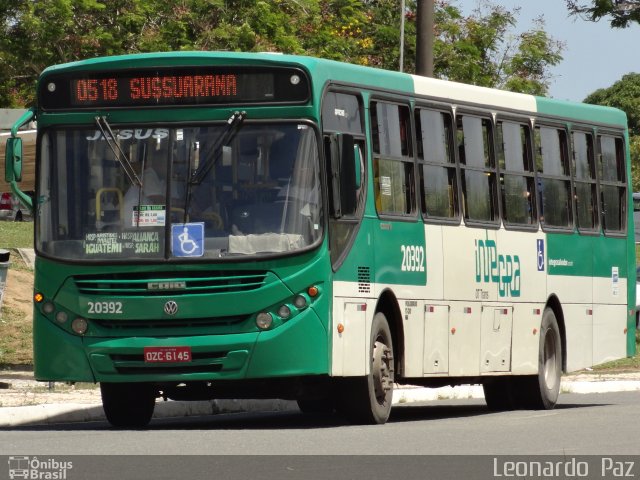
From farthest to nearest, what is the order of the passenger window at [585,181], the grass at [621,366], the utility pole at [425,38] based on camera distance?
the grass at [621,366] → the utility pole at [425,38] → the passenger window at [585,181]

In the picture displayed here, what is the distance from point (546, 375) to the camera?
19.6 meters

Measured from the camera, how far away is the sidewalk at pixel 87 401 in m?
16.3

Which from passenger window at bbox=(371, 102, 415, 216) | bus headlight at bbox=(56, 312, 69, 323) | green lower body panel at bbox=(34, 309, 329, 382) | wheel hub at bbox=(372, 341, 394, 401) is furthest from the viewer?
passenger window at bbox=(371, 102, 415, 216)

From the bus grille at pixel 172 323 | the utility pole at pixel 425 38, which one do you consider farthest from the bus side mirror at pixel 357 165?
the utility pole at pixel 425 38

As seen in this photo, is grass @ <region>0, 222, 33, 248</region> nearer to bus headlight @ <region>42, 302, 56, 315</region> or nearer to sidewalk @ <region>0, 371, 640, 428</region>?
sidewalk @ <region>0, 371, 640, 428</region>

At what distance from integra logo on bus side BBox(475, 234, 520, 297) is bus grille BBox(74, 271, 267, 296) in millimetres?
4004

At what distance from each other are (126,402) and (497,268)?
4.50 metres

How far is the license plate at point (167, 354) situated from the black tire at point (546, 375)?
234 inches

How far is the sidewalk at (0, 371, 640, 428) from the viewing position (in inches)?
642

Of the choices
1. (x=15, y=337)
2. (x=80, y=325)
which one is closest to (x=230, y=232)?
(x=80, y=325)

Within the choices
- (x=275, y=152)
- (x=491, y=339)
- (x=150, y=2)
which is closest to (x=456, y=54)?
(x=150, y=2)

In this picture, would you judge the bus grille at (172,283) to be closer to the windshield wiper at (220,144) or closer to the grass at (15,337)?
the windshield wiper at (220,144)

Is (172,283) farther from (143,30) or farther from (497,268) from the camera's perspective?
(143,30)

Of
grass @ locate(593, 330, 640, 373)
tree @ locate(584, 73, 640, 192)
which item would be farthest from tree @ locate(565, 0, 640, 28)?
tree @ locate(584, 73, 640, 192)
